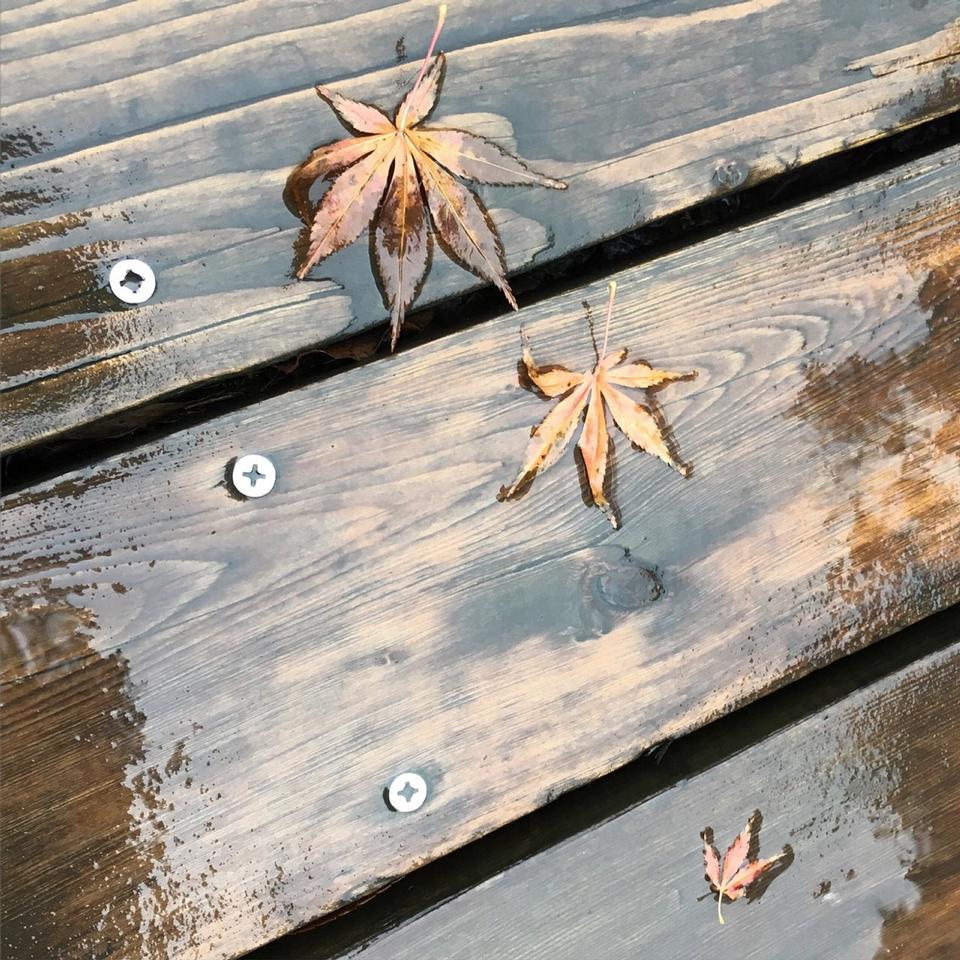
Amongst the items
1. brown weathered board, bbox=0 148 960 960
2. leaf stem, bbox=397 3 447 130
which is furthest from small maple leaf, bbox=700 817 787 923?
leaf stem, bbox=397 3 447 130

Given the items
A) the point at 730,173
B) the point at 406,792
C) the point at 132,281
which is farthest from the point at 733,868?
the point at 132,281

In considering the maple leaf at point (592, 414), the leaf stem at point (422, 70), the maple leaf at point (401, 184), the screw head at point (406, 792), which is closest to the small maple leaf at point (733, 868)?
the screw head at point (406, 792)

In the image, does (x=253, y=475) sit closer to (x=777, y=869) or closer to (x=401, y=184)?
(x=401, y=184)

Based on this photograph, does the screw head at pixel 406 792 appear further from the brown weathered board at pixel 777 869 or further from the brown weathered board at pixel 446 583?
the brown weathered board at pixel 777 869

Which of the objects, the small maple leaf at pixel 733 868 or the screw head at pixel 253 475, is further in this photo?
the small maple leaf at pixel 733 868

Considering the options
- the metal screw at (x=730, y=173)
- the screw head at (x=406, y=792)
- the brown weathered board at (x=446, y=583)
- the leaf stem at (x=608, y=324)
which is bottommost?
the screw head at (x=406, y=792)

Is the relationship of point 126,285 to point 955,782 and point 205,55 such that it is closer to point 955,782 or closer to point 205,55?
point 205,55

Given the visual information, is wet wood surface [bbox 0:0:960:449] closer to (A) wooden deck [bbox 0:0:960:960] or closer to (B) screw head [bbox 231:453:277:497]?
(A) wooden deck [bbox 0:0:960:960]
